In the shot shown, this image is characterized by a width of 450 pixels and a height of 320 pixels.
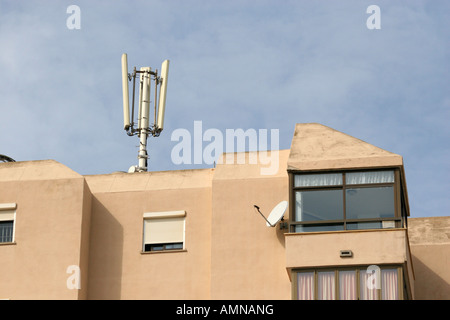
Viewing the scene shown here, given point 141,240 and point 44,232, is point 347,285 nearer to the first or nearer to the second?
point 141,240

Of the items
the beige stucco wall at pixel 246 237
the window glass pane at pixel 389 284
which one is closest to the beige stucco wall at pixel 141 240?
the beige stucco wall at pixel 246 237

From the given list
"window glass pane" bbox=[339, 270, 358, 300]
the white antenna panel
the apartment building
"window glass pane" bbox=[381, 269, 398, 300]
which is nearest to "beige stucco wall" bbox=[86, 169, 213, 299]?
the apartment building

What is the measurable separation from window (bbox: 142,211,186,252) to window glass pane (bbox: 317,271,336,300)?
5.15 meters

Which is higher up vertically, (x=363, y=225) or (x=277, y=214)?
(x=277, y=214)

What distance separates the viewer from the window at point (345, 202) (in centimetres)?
3125

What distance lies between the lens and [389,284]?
99.3 feet

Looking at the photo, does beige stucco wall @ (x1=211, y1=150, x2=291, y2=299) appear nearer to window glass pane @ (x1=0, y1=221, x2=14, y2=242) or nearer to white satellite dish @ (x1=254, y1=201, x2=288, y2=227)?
white satellite dish @ (x1=254, y1=201, x2=288, y2=227)

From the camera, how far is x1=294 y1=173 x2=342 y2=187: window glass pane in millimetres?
31969

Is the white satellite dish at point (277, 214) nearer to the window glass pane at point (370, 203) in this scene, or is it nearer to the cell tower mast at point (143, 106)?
the window glass pane at point (370, 203)

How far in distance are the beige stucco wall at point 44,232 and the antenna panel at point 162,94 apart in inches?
675

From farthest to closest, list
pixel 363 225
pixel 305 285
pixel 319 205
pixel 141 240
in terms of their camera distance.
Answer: pixel 141 240, pixel 319 205, pixel 363 225, pixel 305 285

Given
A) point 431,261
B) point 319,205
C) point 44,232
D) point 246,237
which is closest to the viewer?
point 319,205

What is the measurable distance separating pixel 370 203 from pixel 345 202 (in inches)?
29.2

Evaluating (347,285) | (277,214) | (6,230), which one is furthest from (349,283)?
(6,230)
